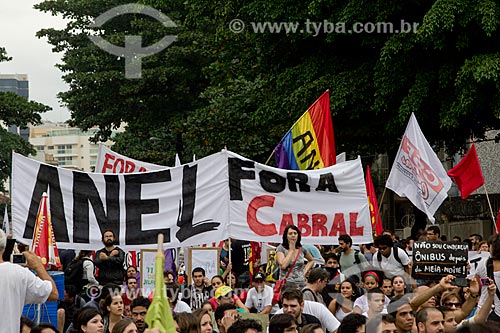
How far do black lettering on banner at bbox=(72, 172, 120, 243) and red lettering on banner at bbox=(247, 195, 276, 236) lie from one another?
1490mm

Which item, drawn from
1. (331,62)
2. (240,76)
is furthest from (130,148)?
(331,62)

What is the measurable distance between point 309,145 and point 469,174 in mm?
3066

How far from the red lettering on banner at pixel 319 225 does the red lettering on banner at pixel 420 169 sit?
261cm

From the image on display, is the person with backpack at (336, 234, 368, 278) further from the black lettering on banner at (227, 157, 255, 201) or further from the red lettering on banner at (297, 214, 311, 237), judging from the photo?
the black lettering on banner at (227, 157, 255, 201)

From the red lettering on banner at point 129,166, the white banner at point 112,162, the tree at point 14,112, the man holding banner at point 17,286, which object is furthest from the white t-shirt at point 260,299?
the tree at point 14,112

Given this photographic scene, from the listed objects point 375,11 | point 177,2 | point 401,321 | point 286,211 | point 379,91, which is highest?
point 177,2

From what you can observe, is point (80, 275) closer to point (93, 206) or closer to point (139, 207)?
point (93, 206)

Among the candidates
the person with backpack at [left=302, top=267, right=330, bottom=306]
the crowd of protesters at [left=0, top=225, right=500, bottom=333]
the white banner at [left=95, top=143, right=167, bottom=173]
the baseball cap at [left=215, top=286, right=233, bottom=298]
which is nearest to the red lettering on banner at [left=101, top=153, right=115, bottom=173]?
the white banner at [left=95, top=143, right=167, bottom=173]

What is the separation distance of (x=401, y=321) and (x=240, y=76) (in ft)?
62.8

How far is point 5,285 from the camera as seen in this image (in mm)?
7270

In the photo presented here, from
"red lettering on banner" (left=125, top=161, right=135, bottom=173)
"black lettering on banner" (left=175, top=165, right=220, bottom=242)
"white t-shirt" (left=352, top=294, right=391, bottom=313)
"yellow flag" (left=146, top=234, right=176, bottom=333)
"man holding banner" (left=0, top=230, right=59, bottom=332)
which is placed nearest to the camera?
"yellow flag" (left=146, top=234, right=176, bottom=333)

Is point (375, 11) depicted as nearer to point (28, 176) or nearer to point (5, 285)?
point (28, 176)

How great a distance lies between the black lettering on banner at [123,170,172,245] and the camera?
41.5ft

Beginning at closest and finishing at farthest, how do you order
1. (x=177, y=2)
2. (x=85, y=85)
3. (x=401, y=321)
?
(x=401, y=321) → (x=177, y=2) → (x=85, y=85)
